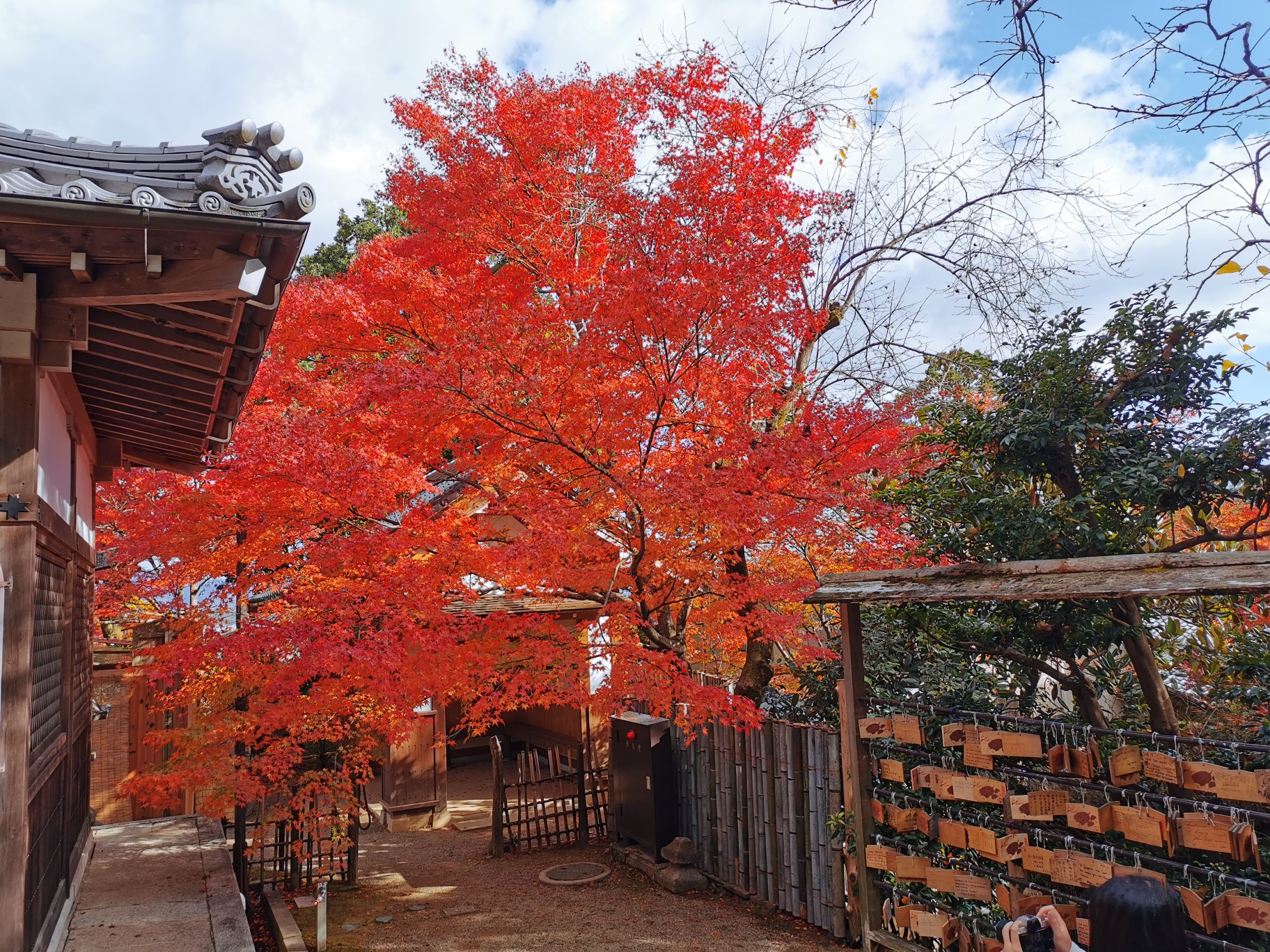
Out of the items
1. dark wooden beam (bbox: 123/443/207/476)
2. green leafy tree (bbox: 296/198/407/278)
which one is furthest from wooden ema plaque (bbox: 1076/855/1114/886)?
green leafy tree (bbox: 296/198/407/278)

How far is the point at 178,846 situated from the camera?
940 centimetres

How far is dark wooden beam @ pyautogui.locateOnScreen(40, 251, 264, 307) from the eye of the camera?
12.6ft

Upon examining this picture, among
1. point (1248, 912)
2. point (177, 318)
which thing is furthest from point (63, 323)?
point (1248, 912)

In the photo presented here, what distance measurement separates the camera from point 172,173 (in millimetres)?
3857

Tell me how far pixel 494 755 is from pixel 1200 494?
9.88 meters

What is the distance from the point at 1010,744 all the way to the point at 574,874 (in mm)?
7633

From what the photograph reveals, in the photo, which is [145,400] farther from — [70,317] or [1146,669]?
[1146,669]

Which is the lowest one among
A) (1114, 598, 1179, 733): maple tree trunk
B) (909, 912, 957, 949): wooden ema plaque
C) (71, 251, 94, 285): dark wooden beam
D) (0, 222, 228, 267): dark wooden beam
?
(909, 912, 957, 949): wooden ema plaque

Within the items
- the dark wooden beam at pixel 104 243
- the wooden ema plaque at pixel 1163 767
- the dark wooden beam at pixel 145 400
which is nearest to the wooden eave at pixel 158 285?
the dark wooden beam at pixel 104 243

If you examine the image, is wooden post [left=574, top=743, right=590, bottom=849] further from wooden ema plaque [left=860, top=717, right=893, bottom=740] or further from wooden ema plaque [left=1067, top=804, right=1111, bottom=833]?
wooden ema plaque [left=1067, top=804, right=1111, bottom=833]

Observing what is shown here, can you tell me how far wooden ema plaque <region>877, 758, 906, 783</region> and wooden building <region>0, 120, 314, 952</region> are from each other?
513cm

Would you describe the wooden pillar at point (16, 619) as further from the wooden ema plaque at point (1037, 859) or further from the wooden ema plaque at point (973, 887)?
the wooden ema plaque at point (1037, 859)

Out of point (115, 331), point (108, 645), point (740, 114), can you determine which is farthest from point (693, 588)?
point (108, 645)

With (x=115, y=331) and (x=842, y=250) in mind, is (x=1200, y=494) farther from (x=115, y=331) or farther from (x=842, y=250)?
(x=115, y=331)
